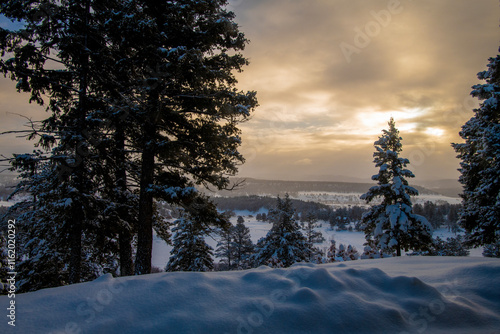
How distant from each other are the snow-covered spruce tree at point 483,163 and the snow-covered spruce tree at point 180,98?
12027 millimetres

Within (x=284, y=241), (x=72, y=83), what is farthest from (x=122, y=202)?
(x=284, y=241)

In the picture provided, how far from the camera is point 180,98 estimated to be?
804 cm

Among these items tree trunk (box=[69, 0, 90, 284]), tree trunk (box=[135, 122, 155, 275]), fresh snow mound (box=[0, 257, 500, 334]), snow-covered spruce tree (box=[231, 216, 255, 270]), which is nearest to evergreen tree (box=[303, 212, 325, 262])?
snow-covered spruce tree (box=[231, 216, 255, 270])

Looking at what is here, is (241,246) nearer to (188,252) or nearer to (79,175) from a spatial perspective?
(188,252)

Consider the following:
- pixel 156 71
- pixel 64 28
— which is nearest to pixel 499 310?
pixel 156 71

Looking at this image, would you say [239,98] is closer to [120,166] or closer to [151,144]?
[151,144]

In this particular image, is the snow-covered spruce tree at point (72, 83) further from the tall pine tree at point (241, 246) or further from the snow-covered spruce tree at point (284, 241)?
the tall pine tree at point (241, 246)

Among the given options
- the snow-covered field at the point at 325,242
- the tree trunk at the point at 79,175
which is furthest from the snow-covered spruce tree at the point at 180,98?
the snow-covered field at the point at 325,242

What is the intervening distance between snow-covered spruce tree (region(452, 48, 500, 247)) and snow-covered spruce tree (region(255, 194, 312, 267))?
439 inches

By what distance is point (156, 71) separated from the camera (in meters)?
7.28

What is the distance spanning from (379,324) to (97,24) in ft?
38.0

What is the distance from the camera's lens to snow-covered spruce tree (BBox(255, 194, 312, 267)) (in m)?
19.8

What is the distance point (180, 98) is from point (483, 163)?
1510cm

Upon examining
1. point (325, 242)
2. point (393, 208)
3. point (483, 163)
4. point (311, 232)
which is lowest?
point (325, 242)
